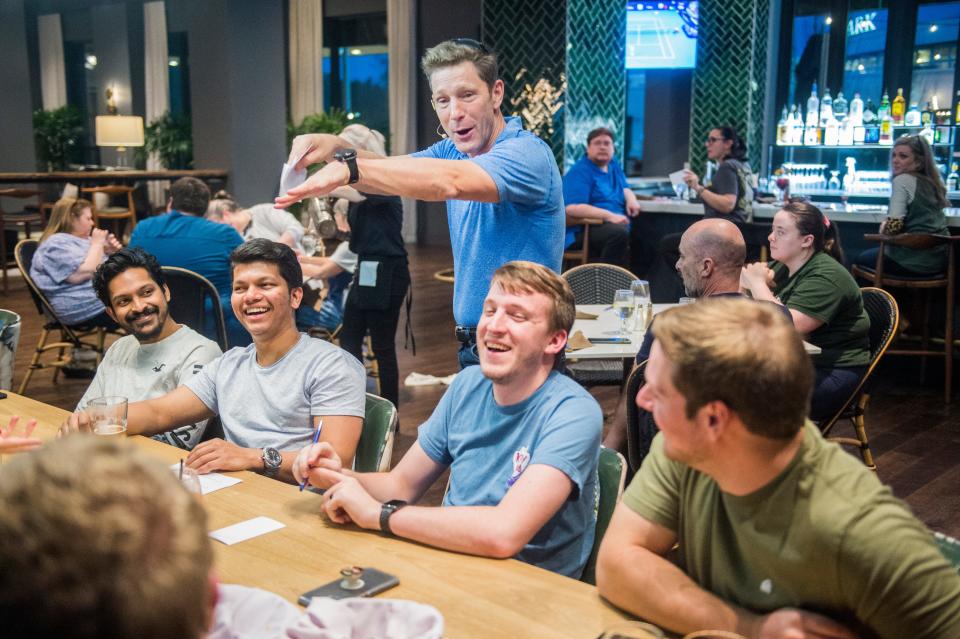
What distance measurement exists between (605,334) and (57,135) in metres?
12.8

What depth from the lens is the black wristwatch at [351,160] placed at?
2047 millimetres

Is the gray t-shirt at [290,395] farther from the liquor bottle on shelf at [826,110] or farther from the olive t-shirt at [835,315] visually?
the liquor bottle on shelf at [826,110]

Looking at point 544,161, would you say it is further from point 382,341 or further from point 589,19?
point 589,19

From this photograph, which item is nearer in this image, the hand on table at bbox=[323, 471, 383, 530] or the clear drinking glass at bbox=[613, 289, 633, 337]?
the hand on table at bbox=[323, 471, 383, 530]

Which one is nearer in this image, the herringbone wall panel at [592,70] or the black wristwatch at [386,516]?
the black wristwatch at [386,516]

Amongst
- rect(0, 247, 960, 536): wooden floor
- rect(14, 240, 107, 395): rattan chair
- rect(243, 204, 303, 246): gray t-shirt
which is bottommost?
rect(0, 247, 960, 536): wooden floor

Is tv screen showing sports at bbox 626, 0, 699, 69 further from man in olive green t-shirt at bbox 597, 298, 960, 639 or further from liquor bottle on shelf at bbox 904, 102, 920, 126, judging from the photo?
man in olive green t-shirt at bbox 597, 298, 960, 639

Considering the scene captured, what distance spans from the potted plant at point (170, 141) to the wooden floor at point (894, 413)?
19.0 ft

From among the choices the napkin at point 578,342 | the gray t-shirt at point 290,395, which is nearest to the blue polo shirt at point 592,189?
the napkin at point 578,342

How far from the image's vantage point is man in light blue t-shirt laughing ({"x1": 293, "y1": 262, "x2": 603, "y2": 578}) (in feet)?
5.65

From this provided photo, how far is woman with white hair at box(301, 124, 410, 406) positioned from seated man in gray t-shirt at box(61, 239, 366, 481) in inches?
71.4

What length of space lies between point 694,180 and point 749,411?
222 inches

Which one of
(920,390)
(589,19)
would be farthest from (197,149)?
(920,390)

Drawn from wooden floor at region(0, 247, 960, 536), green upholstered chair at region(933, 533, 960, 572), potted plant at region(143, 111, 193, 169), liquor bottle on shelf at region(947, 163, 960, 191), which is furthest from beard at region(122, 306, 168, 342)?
potted plant at region(143, 111, 193, 169)
